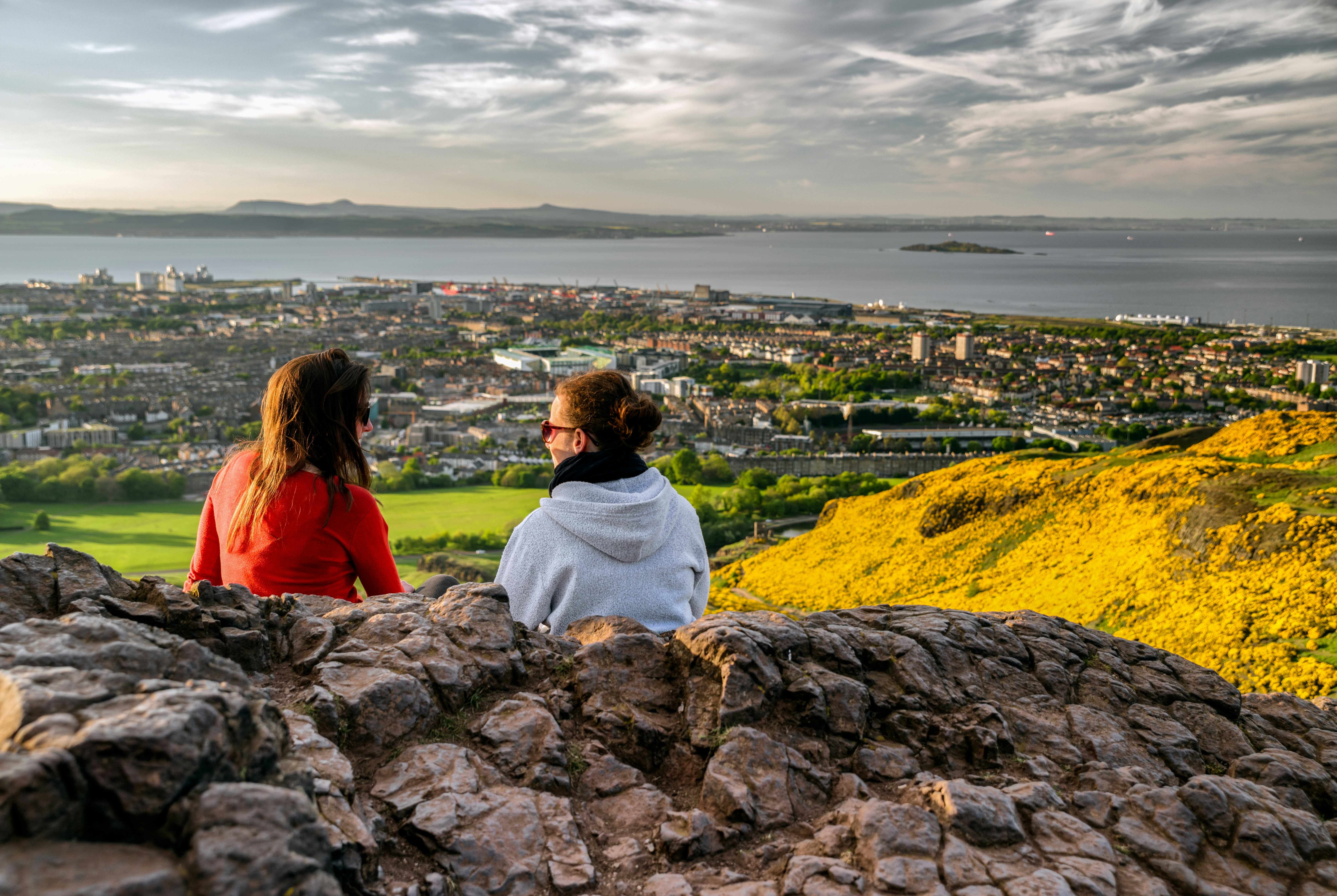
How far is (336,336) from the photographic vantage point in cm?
6819

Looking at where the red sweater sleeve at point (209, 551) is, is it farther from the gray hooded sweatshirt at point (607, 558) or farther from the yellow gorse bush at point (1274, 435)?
the yellow gorse bush at point (1274, 435)

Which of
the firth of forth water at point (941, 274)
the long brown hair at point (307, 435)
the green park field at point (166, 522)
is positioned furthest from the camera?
the firth of forth water at point (941, 274)

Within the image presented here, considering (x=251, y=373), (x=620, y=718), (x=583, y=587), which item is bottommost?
(x=251, y=373)

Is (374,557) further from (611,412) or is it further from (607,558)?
(611,412)

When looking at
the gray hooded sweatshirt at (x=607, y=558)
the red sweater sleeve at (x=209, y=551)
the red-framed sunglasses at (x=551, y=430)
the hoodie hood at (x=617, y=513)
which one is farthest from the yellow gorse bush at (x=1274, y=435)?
the red sweater sleeve at (x=209, y=551)

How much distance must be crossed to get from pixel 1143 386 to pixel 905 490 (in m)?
30.7

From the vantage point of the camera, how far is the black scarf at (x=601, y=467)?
241cm

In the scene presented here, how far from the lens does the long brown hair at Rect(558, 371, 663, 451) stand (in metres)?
2.41

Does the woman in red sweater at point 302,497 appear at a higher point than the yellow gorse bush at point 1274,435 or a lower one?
higher

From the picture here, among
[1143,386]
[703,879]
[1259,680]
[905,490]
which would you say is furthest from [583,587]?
[1143,386]

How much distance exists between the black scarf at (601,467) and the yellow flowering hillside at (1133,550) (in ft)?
12.6

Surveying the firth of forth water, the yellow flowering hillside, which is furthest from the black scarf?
the firth of forth water

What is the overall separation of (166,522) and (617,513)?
83.4ft

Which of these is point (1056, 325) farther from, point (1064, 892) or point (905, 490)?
point (1064, 892)
